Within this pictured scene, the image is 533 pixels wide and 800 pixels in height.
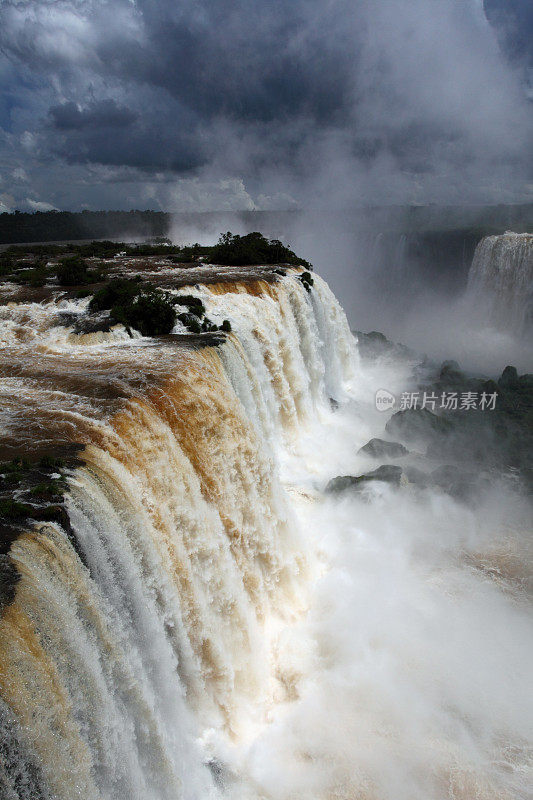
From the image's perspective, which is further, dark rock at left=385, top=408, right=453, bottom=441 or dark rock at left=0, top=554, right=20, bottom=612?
dark rock at left=385, top=408, right=453, bottom=441

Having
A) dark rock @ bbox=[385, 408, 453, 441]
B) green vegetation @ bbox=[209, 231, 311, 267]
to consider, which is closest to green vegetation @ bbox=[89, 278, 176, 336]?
dark rock @ bbox=[385, 408, 453, 441]

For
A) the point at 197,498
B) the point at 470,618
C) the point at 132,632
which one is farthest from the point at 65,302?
the point at 470,618

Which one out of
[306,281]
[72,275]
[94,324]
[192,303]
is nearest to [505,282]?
[306,281]

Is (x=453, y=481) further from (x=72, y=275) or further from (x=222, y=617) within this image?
(x=72, y=275)

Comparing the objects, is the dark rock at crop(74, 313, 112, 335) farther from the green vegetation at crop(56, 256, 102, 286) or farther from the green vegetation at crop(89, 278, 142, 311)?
the green vegetation at crop(56, 256, 102, 286)

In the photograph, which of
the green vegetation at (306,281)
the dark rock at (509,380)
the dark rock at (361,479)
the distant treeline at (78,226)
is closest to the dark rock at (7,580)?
the dark rock at (361,479)

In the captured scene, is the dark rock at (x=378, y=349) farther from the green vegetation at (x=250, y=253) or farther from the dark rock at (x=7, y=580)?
the dark rock at (x=7, y=580)
